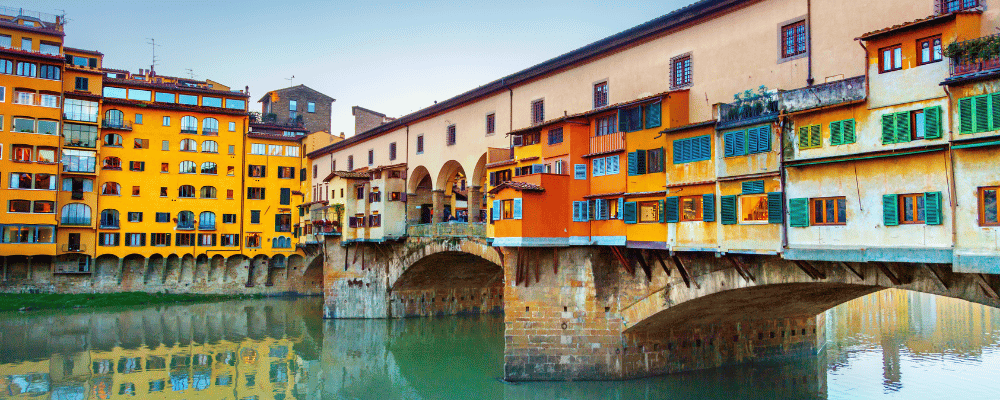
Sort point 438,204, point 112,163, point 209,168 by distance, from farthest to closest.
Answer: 1. point 209,168
2. point 112,163
3. point 438,204

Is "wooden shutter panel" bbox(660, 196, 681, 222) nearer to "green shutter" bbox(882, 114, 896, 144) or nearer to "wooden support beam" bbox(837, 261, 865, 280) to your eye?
"wooden support beam" bbox(837, 261, 865, 280)

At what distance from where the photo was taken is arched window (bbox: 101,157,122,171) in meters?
54.8

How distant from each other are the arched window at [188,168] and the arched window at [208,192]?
164 centimetres

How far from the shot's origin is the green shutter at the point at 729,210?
19.8 metres

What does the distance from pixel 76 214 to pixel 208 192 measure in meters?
10.1

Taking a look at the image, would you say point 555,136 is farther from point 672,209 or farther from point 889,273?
point 889,273

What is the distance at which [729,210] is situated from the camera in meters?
19.9

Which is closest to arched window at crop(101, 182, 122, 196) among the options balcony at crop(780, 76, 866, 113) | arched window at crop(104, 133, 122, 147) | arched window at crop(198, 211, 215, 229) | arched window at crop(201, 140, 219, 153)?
arched window at crop(104, 133, 122, 147)

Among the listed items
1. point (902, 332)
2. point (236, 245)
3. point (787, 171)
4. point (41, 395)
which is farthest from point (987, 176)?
point (236, 245)

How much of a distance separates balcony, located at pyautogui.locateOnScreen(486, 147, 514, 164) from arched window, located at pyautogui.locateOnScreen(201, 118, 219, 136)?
126ft

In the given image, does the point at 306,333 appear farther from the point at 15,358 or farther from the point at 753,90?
the point at 753,90

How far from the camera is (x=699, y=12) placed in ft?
73.2

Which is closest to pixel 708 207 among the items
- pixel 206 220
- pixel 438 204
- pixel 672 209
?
pixel 672 209

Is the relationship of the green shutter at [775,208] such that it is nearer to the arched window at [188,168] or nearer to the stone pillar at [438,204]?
the stone pillar at [438,204]
